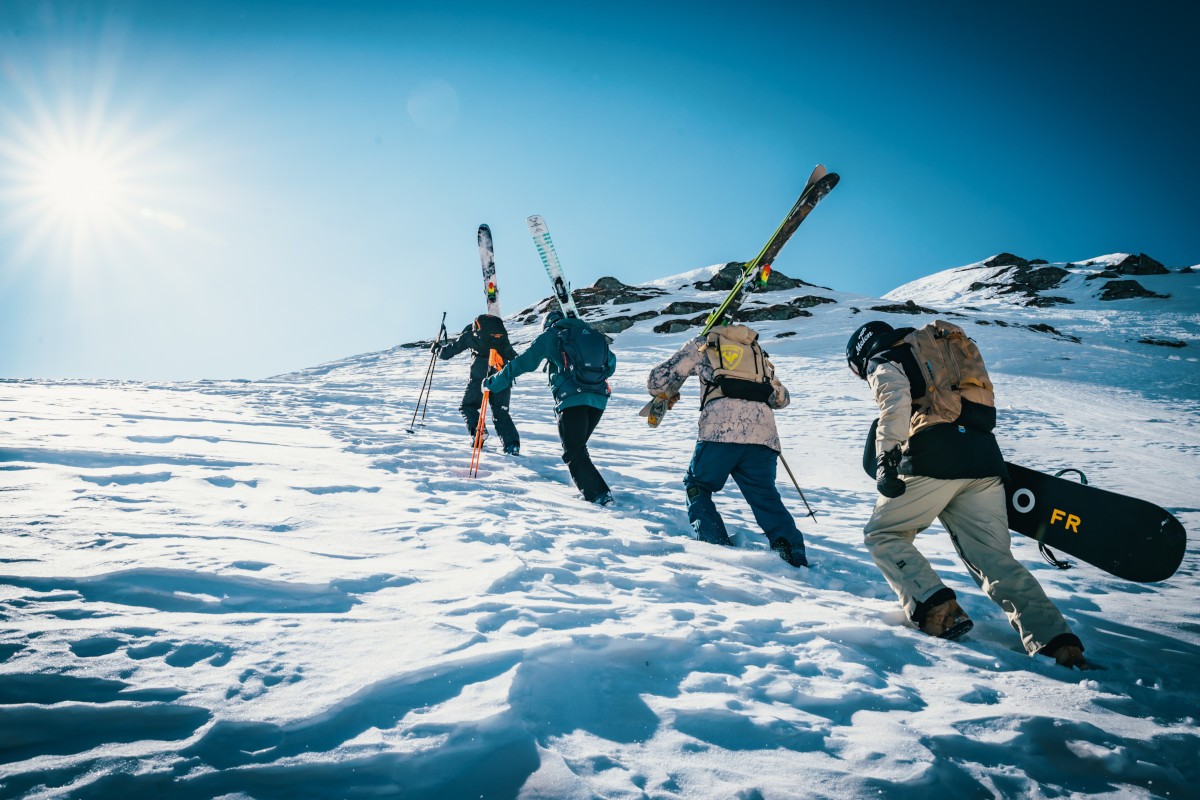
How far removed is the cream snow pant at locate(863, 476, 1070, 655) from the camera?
2.43 meters

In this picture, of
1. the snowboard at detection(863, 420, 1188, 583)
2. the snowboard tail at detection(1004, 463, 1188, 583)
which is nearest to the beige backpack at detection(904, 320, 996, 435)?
the snowboard at detection(863, 420, 1188, 583)

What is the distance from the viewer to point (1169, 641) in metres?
2.52

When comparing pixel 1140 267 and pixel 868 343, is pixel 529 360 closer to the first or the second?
pixel 868 343

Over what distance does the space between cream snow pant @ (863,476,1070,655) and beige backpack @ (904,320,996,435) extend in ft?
1.17

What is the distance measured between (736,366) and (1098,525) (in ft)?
7.35

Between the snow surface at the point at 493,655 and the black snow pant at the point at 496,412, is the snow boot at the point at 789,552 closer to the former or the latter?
the snow surface at the point at 493,655

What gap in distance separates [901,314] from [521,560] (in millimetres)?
31195

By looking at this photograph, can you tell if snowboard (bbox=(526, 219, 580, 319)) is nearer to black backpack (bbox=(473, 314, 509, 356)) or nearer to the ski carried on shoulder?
black backpack (bbox=(473, 314, 509, 356))

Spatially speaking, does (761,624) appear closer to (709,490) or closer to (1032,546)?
(709,490)

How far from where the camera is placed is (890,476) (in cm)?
269

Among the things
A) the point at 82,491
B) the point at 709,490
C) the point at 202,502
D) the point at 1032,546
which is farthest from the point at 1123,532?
the point at 82,491

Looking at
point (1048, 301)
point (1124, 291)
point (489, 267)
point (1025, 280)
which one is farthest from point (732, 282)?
point (489, 267)

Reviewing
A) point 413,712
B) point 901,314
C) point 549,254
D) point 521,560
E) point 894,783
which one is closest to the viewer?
point 894,783

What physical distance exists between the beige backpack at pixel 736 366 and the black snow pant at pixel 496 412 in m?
3.61
